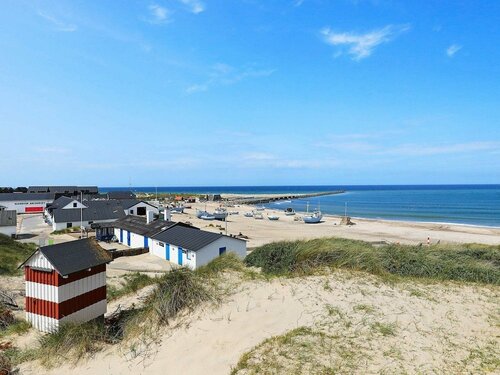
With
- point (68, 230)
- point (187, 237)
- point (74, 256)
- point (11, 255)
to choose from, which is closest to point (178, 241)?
point (187, 237)

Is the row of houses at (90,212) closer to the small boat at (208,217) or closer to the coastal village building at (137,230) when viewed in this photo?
the coastal village building at (137,230)

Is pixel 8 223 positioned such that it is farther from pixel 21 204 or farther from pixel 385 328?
pixel 385 328

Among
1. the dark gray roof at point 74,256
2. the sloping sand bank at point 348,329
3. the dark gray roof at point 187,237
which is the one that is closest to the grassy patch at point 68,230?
the dark gray roof at point 187,237

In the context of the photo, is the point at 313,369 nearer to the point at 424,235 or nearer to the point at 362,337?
the point at 362,337

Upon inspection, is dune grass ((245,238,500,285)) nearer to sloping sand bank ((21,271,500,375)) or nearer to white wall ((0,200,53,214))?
sloping sand bank ((21,271,500,375))

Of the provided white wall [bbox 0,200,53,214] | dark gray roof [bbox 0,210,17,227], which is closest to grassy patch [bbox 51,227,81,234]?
dark gray roof [bbox 0,210,17,227]

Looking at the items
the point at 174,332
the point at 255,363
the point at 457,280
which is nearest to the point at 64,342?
the point at 174,332

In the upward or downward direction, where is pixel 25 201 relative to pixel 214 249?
upward
